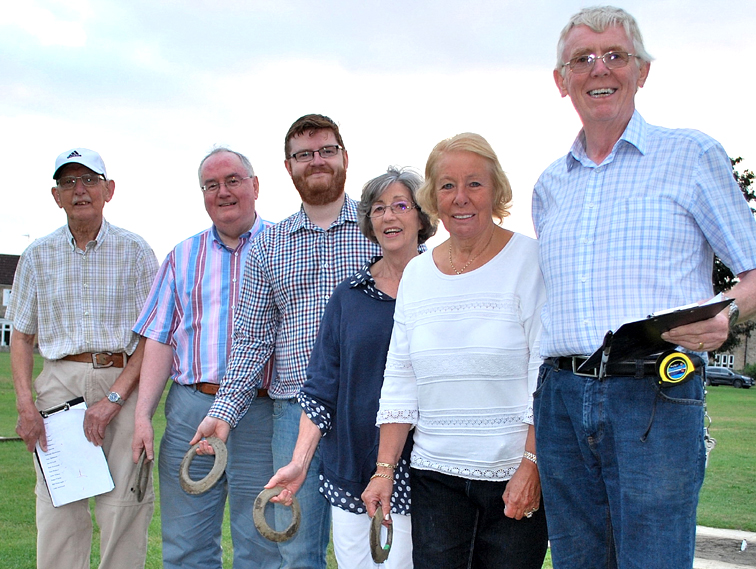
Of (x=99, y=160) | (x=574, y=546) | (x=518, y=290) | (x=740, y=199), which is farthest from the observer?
(x=99, y=160)

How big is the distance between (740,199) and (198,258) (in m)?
3.03

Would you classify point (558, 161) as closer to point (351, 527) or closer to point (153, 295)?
point (351, 527)

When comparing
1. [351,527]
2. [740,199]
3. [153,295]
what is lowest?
[351,527]

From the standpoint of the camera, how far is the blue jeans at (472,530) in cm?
281

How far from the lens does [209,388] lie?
168 inches

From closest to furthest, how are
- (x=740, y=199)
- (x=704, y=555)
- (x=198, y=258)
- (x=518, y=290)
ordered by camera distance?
1. (x=740, y=199)
2. (x=518, y=290)
3. (x=198, y=258)
4. (x=704, y=555)

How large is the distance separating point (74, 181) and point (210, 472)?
2279 millimetres

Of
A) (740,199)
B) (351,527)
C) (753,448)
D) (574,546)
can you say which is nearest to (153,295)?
(351,527)

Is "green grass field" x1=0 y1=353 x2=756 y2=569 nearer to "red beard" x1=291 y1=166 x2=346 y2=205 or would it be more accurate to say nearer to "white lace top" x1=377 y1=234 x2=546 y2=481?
"red beard" x1=291 y1=166 x2=346 y2=205

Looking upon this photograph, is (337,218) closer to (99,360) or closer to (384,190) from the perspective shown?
(384,190)

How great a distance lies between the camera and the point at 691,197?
7.79ft

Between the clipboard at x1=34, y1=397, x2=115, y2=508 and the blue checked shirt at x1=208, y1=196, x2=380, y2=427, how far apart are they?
1185 mm

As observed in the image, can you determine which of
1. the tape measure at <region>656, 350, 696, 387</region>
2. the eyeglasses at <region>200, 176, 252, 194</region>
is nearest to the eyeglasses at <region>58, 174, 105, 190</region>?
the eyeglasses at <region>200, 176, 252, 194</region>

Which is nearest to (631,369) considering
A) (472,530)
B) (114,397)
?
(472,530)
